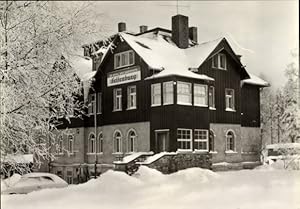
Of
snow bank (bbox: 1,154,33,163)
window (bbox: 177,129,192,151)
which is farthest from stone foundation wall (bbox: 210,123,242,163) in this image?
snow bank (bbox: 1,154,33,163)

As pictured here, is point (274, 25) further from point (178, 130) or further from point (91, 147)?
point (91, 147)

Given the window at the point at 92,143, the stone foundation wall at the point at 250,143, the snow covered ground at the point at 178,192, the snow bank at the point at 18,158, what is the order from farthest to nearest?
the stone foundation wall at the point at 250,143 < the window at the point at 92,143 < the snow covered ground at the point at 178,192 < the snow bank at the point at 18,158

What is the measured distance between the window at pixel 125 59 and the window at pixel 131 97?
0.09 m

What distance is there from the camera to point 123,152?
1735 millimetres

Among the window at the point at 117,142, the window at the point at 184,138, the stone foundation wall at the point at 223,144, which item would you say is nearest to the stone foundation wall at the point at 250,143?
the stone foundation wall at the point at 223,144

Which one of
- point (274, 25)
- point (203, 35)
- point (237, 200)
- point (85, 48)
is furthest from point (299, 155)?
point (85, 48)

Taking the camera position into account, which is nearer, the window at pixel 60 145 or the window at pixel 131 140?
the window at pixel 60 145

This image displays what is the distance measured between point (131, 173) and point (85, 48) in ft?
1.54

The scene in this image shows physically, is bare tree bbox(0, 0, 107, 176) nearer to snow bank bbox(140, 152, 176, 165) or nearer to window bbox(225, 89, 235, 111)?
snow bank bbox(140, 152, 176, 165)

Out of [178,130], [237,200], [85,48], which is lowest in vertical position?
[237,200]

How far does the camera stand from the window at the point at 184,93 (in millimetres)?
1741

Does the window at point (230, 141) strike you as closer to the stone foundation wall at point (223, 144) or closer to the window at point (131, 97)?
the stone foundation wall at point (223, 144)

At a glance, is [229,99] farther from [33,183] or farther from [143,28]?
[33,183]

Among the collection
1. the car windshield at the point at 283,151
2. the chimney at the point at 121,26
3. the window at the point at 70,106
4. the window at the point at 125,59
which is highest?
the chimney at the point at 121,26
